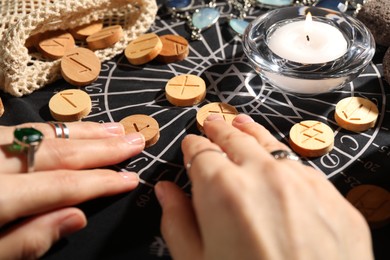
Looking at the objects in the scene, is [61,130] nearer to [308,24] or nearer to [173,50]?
[173,50]

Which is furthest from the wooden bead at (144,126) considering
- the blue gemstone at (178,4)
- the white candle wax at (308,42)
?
the blue gemstone at (178,4)

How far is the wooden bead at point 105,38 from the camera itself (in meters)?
0.94

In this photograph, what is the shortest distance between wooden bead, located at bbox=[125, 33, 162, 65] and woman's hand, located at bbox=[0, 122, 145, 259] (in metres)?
0.22

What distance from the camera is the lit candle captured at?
818mm

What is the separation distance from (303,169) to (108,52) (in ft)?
1.64

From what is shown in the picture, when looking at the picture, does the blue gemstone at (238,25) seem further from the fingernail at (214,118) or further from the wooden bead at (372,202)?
the wooden bead at (372,202)

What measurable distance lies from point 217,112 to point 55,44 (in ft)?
1.14

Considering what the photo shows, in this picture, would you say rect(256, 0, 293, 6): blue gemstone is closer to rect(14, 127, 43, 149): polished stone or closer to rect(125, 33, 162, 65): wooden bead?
rect(125, 33, 162, 65): wooden bead

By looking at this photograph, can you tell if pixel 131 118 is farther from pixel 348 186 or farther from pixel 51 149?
pixel 348 186

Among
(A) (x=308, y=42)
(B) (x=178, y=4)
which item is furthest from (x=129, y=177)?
(B) (x=178, y=4)

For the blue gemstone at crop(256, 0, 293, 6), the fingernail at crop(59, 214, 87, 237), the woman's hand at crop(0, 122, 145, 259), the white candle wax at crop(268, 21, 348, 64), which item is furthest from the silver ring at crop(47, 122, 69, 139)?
the blue gemstone at crop(256, 0, 293, 6)

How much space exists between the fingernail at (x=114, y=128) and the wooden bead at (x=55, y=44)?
0.23 meters

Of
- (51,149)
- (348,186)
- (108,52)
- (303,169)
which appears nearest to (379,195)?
(348,186)

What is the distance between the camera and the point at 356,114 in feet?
2.61
